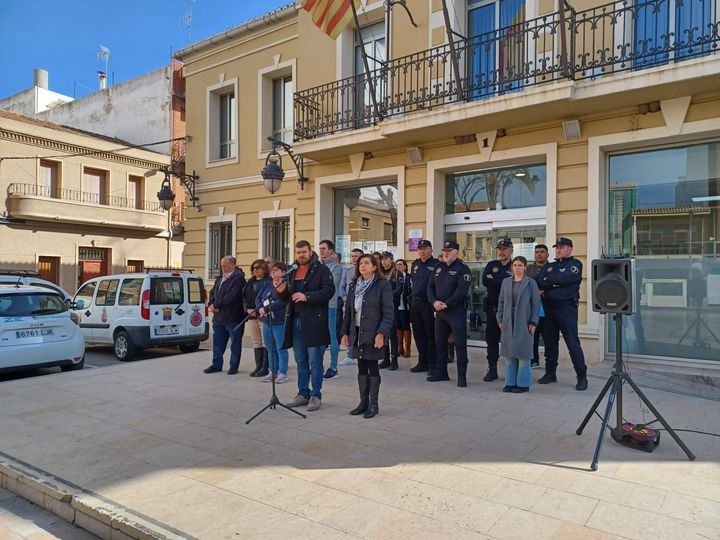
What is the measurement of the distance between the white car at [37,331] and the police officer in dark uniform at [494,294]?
22.6ft

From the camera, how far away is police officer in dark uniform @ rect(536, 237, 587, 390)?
22.6 ft

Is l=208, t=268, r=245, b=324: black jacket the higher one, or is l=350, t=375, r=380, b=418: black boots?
l=208, t=268, r=245, b=324: black jacket

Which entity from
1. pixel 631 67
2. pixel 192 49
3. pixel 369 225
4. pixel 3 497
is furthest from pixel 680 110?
pixel 192 49

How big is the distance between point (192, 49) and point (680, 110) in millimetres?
12347

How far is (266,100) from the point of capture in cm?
1352

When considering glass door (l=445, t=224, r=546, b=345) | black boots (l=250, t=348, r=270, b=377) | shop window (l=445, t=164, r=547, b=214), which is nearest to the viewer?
black boots (l=250, t=348, r=270, b=377)

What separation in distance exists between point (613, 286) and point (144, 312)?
29.5 feet

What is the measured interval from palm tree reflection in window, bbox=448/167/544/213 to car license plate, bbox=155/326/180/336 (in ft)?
20.2

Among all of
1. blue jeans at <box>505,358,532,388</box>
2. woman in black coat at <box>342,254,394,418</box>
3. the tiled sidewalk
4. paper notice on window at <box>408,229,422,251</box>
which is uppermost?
paper notice on window at <box>408,229,422,251</box>

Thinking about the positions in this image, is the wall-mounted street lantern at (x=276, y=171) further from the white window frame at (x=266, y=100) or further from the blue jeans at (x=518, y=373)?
the blue jeans at (x=518, y=373)

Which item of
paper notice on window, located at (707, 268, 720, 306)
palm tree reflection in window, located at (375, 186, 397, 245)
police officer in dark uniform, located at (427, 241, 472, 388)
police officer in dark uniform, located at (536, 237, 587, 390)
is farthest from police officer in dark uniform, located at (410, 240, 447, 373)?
paper notice on window, located at (707, 268, 720, 306)

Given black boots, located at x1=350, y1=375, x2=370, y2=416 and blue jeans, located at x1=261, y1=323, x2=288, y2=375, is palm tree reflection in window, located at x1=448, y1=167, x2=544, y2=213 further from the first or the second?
black boots, located at x1=350, y1=375, x2=370, y2=416

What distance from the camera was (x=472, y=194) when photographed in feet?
33.6

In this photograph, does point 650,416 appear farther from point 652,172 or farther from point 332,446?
point 652,172
